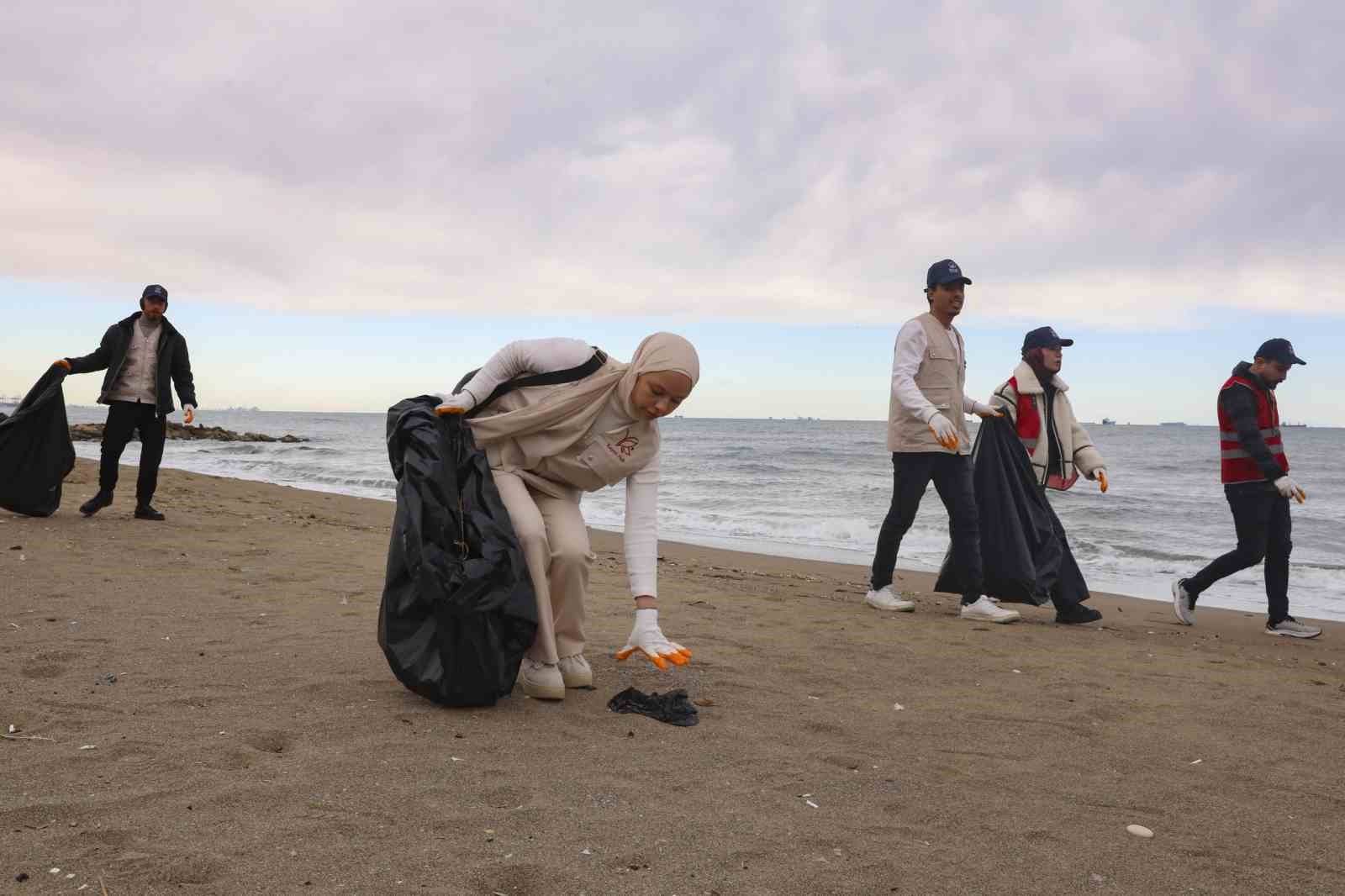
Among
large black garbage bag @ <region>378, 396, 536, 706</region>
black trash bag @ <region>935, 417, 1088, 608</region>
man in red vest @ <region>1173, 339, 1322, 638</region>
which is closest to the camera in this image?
large black garbage bag @ <region>378, 396, 536, 706</region>

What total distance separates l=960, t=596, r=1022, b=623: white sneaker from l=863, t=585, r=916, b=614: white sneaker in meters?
0.31

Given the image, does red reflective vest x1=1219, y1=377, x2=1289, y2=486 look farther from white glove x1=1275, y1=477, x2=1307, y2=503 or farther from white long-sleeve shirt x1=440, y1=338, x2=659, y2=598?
white long-sleeve shirt x1=440, y1=338, x2=659, y2=598

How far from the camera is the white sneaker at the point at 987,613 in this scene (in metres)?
5.70

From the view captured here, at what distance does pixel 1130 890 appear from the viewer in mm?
2182

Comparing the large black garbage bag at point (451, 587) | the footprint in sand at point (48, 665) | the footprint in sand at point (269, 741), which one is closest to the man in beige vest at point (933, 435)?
the large black garbage bag at point (451, 587)

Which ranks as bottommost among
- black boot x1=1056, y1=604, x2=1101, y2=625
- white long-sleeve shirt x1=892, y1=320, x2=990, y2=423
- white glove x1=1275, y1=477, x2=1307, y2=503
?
black boot x1=1056, y1=604, x2=1101, y2=625

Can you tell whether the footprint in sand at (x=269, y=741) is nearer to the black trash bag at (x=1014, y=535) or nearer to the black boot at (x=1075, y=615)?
the black trash bag at (x=1014, y=535)

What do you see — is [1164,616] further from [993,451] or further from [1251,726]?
[1251,726]

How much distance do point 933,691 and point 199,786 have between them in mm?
2598

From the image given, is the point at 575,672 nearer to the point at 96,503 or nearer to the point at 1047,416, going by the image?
the point at 1047,416

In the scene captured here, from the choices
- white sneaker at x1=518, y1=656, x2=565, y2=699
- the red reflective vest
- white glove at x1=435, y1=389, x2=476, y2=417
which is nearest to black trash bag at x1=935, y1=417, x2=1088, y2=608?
the red reflective vest

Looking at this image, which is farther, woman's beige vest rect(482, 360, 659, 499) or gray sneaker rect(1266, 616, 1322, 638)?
gray sneaker rect(1266, 616, 1322, 638)

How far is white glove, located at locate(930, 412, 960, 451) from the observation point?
518cm

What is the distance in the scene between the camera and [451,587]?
301 centimetres
